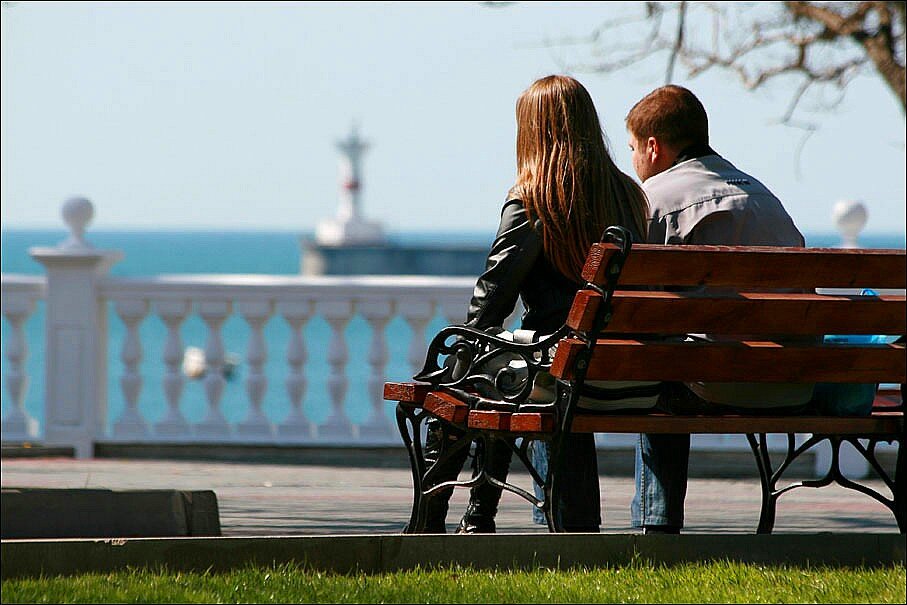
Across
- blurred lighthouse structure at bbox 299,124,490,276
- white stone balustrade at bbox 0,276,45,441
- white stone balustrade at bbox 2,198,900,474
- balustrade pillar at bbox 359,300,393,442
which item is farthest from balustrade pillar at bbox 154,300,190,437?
blurred lighthouse structure at bbox 299,124,490,276

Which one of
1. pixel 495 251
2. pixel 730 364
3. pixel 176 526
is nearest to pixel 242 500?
pixel 176 526

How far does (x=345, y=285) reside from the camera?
8422 millimetres

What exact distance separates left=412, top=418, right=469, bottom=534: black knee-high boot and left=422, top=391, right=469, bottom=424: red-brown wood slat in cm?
17

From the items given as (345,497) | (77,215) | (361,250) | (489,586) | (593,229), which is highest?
(593,229)

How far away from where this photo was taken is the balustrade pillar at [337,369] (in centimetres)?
856

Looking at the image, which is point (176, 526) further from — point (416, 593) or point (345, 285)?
point (345, 285)

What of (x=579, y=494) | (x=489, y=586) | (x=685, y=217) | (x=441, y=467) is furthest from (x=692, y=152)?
(x=489, y=586)

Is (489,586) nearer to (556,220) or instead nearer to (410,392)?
(410,392)

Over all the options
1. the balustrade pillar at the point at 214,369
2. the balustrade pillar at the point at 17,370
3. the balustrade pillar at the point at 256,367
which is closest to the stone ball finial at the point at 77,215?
the balustrade pillar at the point at 17,370

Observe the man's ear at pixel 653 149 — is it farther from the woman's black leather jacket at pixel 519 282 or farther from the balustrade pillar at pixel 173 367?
the balustrade pillar at pixel 173 367

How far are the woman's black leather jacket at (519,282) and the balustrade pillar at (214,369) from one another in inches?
163

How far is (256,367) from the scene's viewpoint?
8891mm

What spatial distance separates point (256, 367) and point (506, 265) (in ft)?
15.2

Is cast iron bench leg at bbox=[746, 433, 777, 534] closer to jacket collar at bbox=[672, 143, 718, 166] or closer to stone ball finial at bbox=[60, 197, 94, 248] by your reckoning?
jacket collar at bbox=[672, 143, 718, 166]
